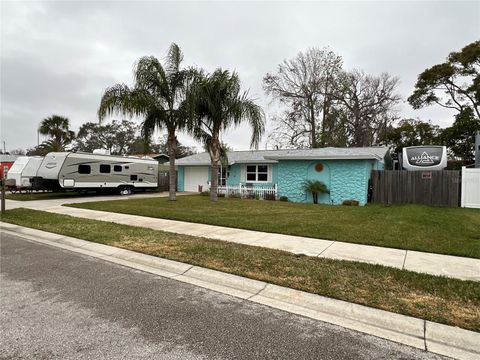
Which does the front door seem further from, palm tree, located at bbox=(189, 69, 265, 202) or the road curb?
the road curb

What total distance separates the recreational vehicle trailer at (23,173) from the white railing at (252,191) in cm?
1224

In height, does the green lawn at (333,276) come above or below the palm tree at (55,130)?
below

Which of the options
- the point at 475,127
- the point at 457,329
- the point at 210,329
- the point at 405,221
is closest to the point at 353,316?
the point at 457,329

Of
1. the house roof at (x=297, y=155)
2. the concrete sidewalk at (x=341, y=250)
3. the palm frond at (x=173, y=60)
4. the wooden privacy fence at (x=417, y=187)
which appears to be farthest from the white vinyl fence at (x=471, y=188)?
the palm frond at (x=173, y=60)

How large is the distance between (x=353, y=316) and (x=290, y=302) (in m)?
0.76

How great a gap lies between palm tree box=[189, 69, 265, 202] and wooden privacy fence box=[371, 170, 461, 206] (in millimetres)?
6737

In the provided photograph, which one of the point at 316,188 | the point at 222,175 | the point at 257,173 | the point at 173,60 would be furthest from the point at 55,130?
the point at 316,188

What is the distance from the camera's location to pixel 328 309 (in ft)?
12.3

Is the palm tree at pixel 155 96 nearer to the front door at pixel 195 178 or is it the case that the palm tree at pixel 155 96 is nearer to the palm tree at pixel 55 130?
the front door at pixel 195 178

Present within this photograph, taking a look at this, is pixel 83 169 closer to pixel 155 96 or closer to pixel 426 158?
pixel 155 96

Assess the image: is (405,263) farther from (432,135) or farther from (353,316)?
(432,135)

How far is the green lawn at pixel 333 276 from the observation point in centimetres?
366

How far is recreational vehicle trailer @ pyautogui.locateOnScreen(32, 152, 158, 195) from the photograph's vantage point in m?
17.8

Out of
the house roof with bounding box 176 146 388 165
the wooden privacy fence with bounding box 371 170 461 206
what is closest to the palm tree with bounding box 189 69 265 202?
the house roof with bounding box 176 146 388 165
